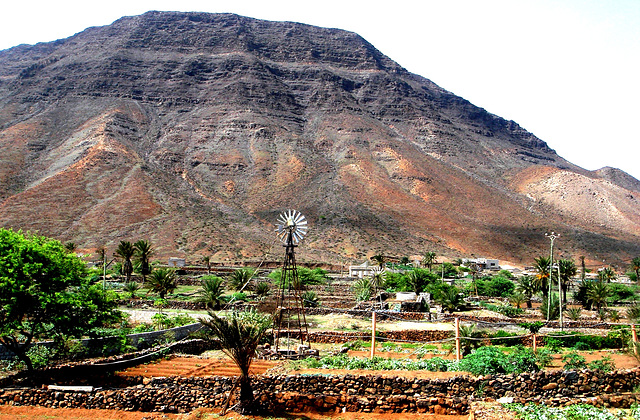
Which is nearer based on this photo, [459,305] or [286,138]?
[459,305]

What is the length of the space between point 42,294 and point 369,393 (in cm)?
1051

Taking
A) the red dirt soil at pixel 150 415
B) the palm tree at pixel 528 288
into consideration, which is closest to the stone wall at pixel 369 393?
the red dirt soil at pixel 150 415

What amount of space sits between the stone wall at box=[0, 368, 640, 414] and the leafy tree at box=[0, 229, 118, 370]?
2.84 meters

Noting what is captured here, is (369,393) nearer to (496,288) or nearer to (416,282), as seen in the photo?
(416,282)

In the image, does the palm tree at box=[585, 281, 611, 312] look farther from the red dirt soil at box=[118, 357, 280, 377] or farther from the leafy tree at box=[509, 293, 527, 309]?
the red dirt soil at box=[118, 357, 280, 377]

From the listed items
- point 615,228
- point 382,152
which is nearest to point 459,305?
point 382,152

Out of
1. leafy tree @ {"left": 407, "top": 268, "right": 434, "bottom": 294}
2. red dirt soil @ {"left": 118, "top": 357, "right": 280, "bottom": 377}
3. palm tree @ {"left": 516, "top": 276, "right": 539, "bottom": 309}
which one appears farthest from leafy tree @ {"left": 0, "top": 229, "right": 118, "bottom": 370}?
palm tree @ {"left": 516, "top": 276, "right": 539, "bottom": 309}

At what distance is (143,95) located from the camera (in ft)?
471

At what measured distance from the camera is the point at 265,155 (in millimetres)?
115500

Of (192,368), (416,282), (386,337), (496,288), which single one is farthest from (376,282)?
(192,368)

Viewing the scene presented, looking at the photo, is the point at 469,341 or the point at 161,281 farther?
the point at 161,281

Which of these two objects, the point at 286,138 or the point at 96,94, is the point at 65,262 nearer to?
the point at 286,138

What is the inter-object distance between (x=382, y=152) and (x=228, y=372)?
110 meters

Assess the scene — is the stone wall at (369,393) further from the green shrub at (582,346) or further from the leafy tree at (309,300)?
the leafy tree at (309,300)
